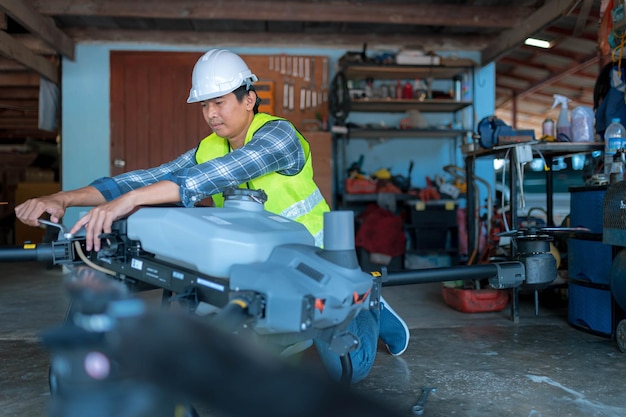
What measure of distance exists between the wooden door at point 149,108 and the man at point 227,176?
A: 4176 millimetres

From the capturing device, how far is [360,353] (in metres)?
2.07

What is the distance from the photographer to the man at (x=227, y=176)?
1.48 metres

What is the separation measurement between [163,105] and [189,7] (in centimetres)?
123

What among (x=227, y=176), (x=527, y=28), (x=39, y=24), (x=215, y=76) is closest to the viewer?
(x=227, y=176)

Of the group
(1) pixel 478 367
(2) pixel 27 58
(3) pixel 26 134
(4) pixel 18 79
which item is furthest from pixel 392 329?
(3) pixel 26 134

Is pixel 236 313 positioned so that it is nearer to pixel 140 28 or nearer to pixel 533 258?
pixel 533 258

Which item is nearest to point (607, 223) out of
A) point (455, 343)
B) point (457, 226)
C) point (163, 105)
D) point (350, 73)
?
point (455, 343)

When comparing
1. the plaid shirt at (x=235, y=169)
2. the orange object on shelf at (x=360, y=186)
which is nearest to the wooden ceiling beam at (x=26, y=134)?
the orange object on shelf at (x=360, y=186)

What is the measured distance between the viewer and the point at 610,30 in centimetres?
398

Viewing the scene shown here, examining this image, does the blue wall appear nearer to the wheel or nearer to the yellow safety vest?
the yellow safety vest

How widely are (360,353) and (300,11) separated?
4.01 meters

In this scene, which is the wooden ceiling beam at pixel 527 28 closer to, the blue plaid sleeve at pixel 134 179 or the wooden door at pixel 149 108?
the wooden door at pixel 149 108

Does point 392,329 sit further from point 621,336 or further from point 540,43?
point 540,43

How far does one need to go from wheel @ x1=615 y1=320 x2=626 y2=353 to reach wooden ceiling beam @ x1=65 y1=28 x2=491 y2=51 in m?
4.30
